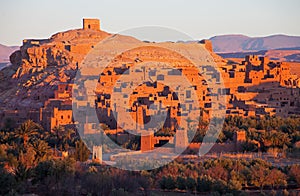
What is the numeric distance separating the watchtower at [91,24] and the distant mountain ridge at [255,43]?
96.3 m

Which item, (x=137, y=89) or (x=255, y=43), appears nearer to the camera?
(x=137, y=89)

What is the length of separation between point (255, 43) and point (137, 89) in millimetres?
130855

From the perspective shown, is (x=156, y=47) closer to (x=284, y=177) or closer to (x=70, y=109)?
(x=70, y=109)

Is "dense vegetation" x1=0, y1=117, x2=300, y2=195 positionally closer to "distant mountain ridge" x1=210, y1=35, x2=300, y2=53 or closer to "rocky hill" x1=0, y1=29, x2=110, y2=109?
"rocky hill" x1=0, y1=29, x2=110, y2=109

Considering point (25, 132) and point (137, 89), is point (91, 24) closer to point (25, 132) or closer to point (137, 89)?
point (137, 89)

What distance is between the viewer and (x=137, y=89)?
1229 inches

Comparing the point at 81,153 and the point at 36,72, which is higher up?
the point at 36,72

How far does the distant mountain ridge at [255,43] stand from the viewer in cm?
15212

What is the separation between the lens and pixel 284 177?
1695 cm

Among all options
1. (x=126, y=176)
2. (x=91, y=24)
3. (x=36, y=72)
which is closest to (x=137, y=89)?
(x=36, y=72)

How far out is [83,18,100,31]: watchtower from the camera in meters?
53.0

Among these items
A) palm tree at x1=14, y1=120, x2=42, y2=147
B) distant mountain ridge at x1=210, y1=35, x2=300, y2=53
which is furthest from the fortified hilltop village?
distant mountain ridge at x1=210, y1=35, x2=300, y2=53

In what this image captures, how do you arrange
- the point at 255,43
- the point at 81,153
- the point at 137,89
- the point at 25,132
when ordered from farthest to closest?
1. the point at 255,43
2. the point at 137,89
3. the point at 25,132
4. the point at 81,153

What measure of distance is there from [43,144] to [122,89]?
33.3 ft
